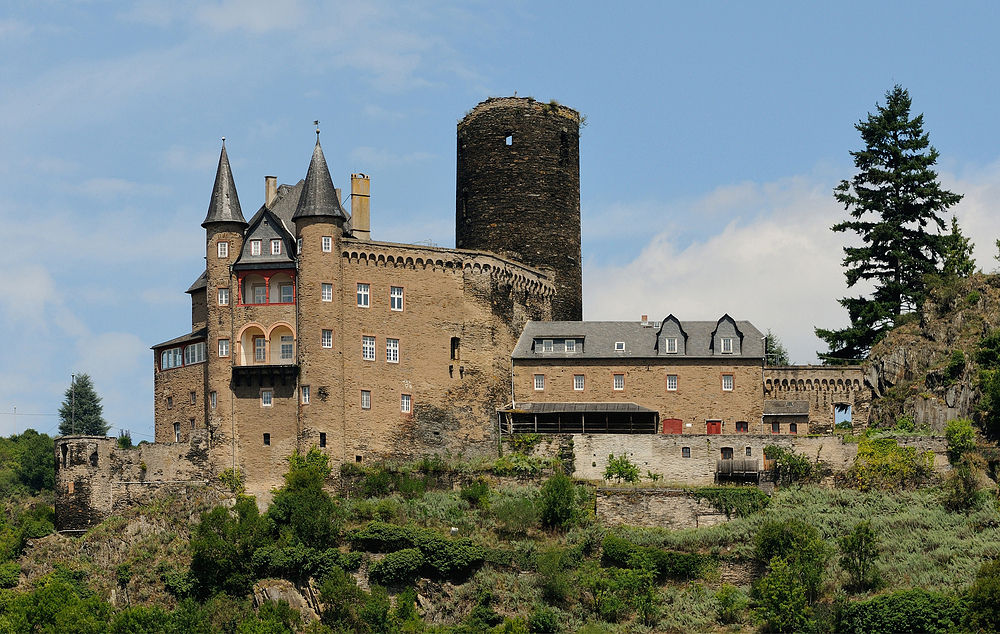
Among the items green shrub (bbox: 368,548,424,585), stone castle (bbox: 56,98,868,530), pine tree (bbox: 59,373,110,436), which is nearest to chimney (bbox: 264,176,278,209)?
stone castle (bbox: 56,98,868,530)

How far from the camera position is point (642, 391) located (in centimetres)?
8444

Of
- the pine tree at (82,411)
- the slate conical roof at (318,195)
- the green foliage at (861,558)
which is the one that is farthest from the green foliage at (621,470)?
the pine tree at (82,411)

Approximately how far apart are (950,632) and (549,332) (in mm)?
28316

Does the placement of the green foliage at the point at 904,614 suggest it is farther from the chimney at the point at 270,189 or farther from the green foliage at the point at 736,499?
the chimney at the point at 270,189

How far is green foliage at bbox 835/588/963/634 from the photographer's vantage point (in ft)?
219

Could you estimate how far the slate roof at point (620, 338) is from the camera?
84812 mm

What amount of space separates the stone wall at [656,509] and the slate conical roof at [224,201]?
76.7ft

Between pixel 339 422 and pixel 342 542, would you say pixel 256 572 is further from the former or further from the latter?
pixel 339 422

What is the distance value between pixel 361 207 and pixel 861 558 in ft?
101

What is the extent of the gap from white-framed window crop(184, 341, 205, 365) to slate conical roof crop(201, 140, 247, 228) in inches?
243

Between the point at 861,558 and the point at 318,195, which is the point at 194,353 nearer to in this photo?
the point at 318,195

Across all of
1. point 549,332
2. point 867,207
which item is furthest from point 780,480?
point 867,207

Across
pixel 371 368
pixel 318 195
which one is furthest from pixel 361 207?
pixel 371 368

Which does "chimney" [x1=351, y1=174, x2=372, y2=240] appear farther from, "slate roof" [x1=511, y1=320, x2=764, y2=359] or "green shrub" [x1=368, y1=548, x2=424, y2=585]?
"green shrub" [x1=368, y1=548, x2=424, y2=585]
